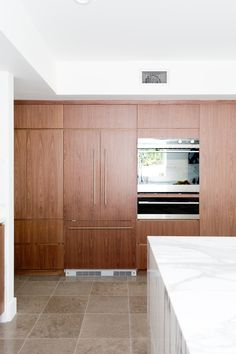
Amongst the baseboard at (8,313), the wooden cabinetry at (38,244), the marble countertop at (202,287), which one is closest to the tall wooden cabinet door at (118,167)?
the wooden cabinetry at (38,244)

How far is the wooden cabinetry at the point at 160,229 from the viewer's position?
454cm

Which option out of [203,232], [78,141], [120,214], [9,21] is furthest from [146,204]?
[9,21]

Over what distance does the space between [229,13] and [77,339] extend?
297 centimetres

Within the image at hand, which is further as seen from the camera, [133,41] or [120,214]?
[120,214]

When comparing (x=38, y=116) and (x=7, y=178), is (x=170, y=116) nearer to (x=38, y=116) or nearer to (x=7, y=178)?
(x=38, y=116)

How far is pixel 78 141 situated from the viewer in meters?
4.52

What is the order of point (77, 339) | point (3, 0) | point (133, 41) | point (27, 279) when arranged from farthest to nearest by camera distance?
point (27, 279) < point (133, 41) < point (77, 339) < point (3, 0)

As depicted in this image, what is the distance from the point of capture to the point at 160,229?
14.9 ft

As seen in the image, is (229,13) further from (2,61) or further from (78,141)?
(78,141)

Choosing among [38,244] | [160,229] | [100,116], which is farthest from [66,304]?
[100,116]

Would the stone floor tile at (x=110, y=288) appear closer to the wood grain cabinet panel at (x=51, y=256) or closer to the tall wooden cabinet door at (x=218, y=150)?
the wood grain cabinet panel at (x=51, y=256)

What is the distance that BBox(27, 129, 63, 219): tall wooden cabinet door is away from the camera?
4.50m

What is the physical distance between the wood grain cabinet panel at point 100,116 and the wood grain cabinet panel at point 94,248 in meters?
1.33

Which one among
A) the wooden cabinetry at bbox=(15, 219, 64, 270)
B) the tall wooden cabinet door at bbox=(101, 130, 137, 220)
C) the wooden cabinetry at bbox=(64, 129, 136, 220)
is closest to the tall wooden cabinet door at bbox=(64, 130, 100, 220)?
the wooden cabinetry at bbox=(64, 129, 136, 220)
